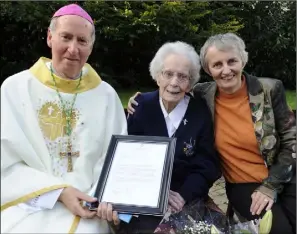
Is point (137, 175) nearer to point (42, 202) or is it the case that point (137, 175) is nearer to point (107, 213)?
point (107, 213)

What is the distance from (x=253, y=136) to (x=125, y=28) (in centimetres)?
740

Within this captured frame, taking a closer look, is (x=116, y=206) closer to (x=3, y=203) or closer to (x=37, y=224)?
(x=37, y=224)

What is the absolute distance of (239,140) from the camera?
116 inches

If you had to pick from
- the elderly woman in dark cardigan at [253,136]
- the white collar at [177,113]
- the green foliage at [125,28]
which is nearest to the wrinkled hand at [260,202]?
the elderly woman in dark cardigan at [253,136]

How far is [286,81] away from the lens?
12703 mm

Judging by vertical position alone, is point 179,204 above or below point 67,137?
below

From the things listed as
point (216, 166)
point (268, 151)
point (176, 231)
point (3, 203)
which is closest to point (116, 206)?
point (176, 231)

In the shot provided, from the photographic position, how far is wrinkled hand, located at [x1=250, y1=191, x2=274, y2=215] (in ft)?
9.30

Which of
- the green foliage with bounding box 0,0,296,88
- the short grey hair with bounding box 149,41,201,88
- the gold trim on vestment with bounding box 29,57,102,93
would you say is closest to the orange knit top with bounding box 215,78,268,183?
the short grey hair with bounding box 149,41,201,88

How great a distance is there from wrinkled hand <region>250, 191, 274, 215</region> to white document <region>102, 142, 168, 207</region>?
757 mm

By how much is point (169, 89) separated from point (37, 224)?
1.19 meters

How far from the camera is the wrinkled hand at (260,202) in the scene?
283 cm

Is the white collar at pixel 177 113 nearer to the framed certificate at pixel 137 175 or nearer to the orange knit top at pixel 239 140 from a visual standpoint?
the orange knit top at pixel 239 140

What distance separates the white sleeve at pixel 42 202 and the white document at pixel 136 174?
12.5 inches
